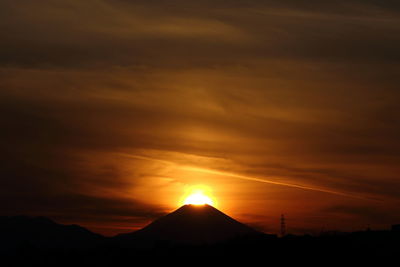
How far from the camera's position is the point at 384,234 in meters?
76.9

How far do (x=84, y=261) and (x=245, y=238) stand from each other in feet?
64.0

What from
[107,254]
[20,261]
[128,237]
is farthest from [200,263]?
[128,237]

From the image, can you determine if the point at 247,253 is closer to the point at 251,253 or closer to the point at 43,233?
the point at 251,253

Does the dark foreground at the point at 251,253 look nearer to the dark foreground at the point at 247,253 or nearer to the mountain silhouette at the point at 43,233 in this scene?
the dark foreground at the point at 247,253

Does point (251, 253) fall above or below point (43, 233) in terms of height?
below

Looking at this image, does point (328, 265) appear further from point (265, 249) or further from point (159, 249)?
point (159, 249)

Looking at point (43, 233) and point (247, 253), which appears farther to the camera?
point (43, 233)

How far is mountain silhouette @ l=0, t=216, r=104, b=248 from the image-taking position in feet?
551

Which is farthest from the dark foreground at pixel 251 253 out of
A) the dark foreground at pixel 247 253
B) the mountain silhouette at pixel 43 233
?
the mountain silhouette at pixel 43 233

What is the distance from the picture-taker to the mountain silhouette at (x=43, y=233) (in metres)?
168

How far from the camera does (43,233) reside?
177875mm

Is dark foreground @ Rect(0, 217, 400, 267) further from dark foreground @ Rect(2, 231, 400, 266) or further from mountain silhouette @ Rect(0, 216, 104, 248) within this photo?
mountain silhouette @ Rect(0, 216, 104, 248)

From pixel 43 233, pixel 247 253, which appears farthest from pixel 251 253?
pixel 43 233

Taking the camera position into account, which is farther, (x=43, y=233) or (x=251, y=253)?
(x=43, y=233)
